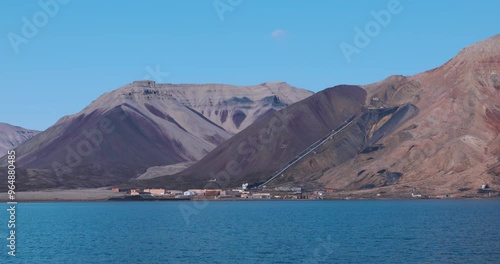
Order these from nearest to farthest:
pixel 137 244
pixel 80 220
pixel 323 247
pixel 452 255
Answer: pixel 452 255 < pixel 323 247 < pixel 137 244 < pixel 80 220

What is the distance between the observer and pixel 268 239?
362 ft

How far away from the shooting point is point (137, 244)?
106 metres

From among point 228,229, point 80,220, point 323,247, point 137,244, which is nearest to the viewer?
point 323,247

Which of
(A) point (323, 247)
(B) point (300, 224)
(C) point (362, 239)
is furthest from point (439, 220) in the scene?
(A) point (323, 247)

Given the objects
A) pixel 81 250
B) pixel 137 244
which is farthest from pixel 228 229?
pixel 81 250

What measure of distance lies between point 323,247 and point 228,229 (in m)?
32.5

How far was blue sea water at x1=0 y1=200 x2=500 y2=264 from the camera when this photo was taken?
8919 cm

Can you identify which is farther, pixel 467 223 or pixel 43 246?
pixel 467 223

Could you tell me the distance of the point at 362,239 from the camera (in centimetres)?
10862

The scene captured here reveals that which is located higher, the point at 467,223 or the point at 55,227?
the point at 55,227

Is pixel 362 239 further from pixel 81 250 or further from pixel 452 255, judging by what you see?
pixel 81 250

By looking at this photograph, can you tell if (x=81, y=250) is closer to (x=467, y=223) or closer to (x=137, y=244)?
(x=137, y=244)

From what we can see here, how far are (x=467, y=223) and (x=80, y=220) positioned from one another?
242 feet

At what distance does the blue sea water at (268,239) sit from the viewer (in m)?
89.2
